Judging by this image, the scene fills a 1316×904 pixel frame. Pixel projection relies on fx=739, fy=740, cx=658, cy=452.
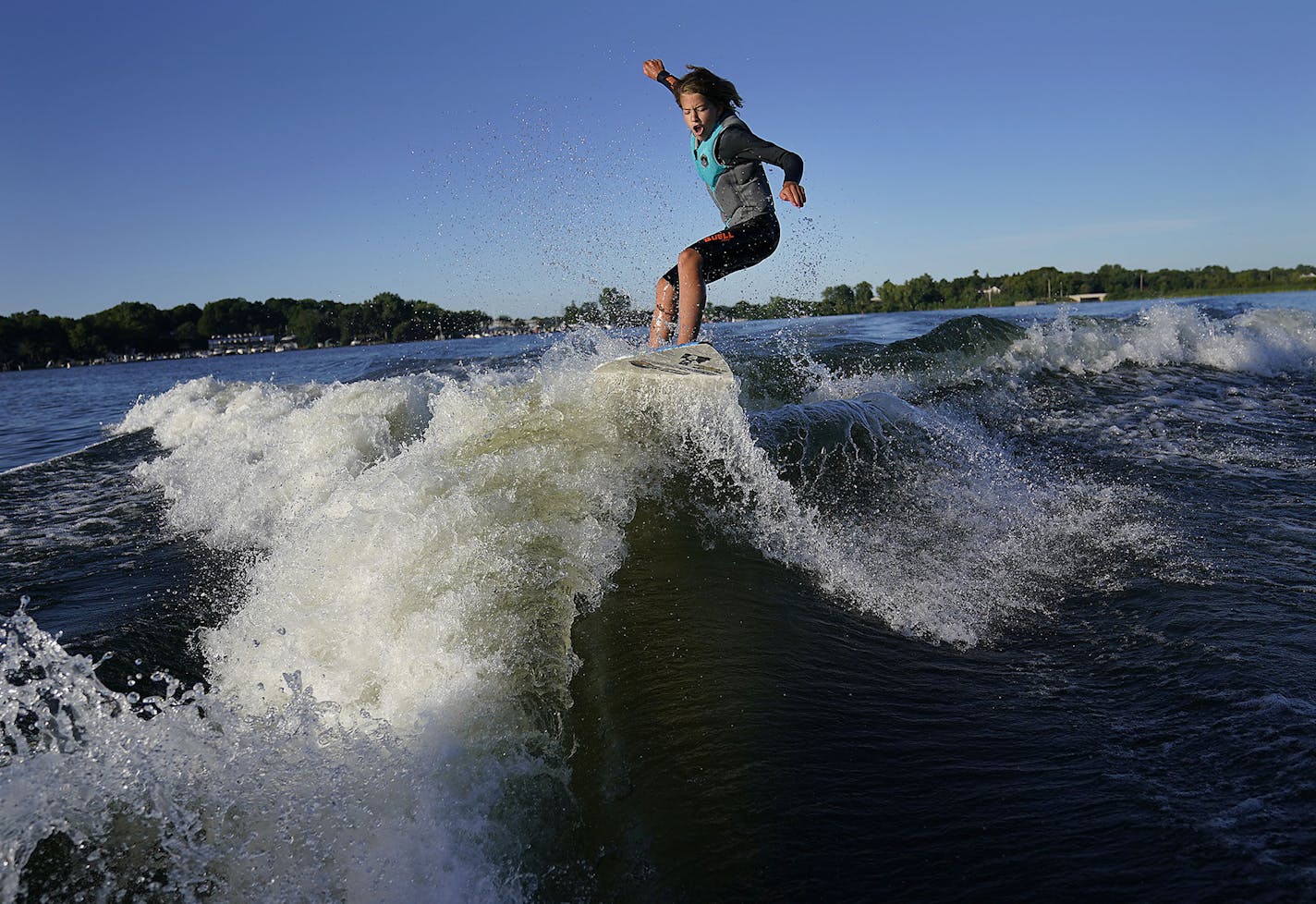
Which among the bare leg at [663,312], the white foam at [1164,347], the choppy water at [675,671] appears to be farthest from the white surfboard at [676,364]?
the white foam at [1164,347]

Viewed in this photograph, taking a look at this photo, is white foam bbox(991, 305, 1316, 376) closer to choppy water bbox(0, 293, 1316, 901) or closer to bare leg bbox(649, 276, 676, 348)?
choppy water bbox(0, 293, 1316, 901)

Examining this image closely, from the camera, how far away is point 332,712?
289 centimetres

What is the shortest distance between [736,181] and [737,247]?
541 millimetres

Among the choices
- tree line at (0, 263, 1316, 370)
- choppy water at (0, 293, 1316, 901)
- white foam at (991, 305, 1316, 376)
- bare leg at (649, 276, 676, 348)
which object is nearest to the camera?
choppy water at (0, 293, 1316, 901)

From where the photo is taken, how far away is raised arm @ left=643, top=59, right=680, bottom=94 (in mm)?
6291

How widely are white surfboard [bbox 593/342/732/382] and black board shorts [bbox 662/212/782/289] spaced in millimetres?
900

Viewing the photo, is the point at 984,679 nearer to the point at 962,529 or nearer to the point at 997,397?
the point at 962,529

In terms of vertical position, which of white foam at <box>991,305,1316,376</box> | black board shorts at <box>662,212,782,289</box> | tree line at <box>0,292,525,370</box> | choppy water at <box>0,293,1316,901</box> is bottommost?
choppy water at <box>0,293,1316,901</box>

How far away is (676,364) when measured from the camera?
5.44 metres

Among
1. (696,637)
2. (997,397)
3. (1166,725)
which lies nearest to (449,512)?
(696,637)

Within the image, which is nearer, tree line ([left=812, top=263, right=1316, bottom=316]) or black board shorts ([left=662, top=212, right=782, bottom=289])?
black board shorts ([left=662, top=212, right=782, bottom=289])

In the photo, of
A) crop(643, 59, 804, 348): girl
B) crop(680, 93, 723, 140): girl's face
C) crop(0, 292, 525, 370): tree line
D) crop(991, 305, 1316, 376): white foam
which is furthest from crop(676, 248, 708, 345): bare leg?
crop(0, 292, 525, 370): tree line

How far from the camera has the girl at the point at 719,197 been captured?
594 cm

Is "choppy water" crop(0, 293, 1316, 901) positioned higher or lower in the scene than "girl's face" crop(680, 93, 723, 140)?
lower
